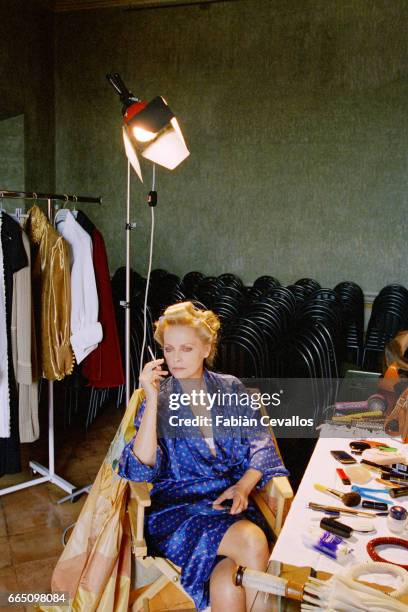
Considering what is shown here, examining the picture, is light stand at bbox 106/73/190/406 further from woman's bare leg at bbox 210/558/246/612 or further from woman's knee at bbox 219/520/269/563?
woman's bare leg at bbox 210/558/246/612

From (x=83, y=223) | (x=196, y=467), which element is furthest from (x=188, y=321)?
(x=83, y=223)

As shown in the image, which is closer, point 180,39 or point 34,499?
point 34,499

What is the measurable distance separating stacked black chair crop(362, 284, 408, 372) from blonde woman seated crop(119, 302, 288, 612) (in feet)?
11.2

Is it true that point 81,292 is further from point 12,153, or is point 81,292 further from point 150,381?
point 12,153

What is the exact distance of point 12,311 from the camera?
2.99 metres

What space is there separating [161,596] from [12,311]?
1547 mm

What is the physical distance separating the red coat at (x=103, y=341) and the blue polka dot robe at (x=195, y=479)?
1120mm

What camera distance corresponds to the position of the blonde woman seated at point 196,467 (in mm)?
1952

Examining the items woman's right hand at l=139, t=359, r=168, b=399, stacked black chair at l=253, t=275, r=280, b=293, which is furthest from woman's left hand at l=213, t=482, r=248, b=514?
stacked black chair at l=253, t=275, r=280, b=293

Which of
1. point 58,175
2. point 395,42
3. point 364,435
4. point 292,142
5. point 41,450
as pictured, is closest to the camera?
point 364,435

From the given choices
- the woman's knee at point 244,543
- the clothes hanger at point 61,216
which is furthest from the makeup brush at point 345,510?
the clothes hanger at point 61,216

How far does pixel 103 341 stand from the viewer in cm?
339

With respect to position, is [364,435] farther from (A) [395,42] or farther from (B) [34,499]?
(A) [395,42]

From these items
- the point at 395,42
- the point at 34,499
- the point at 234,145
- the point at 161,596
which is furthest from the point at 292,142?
the point at 161,596
